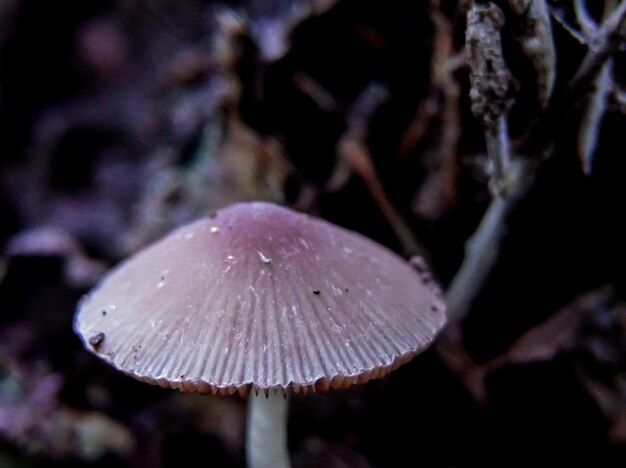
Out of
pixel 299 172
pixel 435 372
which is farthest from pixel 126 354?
pixel 299 172

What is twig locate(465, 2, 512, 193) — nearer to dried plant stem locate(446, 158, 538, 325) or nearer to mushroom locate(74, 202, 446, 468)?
dried plant stem locate(446, 158, 538, 325)

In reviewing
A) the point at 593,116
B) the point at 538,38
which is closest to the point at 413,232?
the point at 593,116

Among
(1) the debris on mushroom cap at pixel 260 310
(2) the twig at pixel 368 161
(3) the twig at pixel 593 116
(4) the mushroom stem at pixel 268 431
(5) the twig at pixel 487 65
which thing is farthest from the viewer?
(2) the twig at pixel 368 161

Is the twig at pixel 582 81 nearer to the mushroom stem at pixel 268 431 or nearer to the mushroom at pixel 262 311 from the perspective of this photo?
the mushroom at pixel 262 311

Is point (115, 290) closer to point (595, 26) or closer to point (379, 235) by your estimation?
point (379, 235)

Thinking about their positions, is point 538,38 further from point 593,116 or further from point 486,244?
point 486,244

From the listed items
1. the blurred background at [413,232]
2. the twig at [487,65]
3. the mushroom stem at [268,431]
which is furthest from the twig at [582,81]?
the mushroom stem at [268,431]
